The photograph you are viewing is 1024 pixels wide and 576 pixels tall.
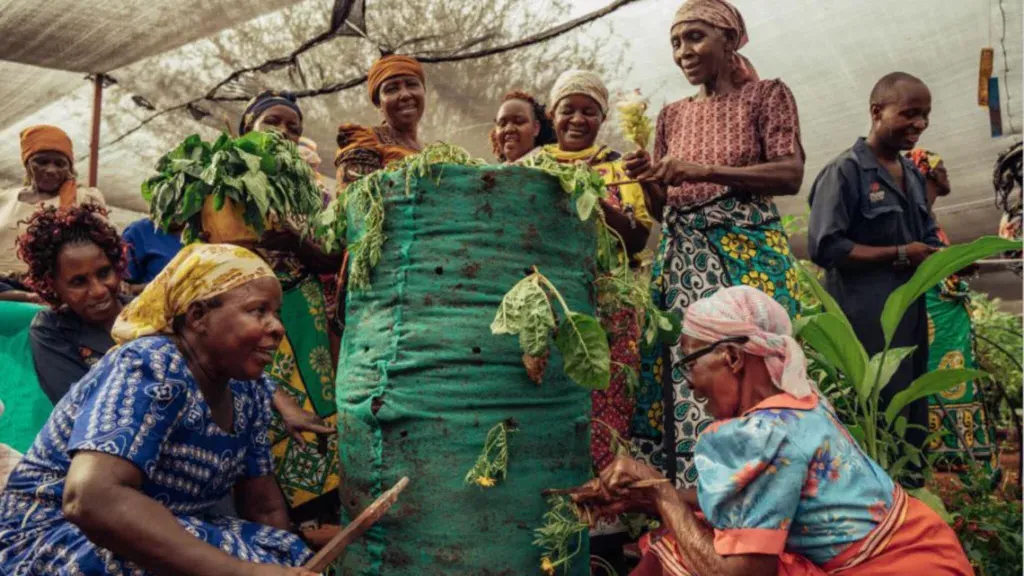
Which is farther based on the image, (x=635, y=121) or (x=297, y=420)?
(x=635, y=121)

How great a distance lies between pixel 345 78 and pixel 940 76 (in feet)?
12.6

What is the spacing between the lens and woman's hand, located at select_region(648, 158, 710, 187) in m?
2.84

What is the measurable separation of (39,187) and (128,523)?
3.30 m

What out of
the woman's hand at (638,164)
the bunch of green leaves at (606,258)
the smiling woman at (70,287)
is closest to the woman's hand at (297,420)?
the smiling woman at (70,287)

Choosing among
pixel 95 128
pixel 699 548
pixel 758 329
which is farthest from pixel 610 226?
pixel 95 128

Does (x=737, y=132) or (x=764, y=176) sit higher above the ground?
(x=737, y=132)

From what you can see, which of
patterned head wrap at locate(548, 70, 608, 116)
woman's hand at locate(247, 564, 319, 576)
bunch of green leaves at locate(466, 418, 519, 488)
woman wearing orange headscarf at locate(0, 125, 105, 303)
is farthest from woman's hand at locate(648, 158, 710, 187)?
woman wearing orange headscarf at locate(0, 125, 105, 303)

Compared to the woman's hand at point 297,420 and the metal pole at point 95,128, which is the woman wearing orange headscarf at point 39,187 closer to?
the metal pole at point 95,128

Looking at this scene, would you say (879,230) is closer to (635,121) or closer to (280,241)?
(635,121)

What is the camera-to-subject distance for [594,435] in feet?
→ 10.5

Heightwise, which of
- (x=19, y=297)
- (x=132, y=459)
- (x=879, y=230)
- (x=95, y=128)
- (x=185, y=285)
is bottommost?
(x=132, y=459)

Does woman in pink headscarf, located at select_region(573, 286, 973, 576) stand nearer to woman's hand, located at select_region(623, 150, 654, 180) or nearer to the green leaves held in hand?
woman's hand, located at select_region(623, 150, 654, 180)

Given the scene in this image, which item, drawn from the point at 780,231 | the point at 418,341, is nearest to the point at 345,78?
the point at 780,231

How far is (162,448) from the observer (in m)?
1.98
